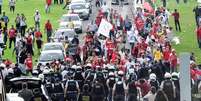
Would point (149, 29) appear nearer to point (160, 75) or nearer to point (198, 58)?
point (198, 58)

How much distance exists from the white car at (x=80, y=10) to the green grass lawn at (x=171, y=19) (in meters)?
1.07

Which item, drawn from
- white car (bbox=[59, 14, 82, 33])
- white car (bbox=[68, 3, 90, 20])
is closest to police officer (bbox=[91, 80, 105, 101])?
white car (bbox=[59, 14, 82, 33])

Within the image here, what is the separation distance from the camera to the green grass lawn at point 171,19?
4078 cm

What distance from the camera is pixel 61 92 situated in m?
20.8

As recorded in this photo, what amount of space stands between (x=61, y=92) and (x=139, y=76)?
4.42 metres

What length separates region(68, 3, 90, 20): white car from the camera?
53781mm

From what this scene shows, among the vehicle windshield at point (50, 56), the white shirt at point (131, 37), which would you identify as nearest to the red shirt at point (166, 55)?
the vehicle windshield at point (50, 56)

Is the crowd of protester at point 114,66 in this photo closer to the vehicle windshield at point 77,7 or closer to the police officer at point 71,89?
the police officer at point 71,89

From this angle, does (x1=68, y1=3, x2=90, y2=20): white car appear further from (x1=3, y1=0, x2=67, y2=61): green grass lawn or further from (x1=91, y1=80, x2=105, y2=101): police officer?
(x1=91, y1=80, x2=105, y2=101): police officer

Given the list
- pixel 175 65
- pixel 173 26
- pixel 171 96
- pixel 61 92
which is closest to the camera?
pixel 171 96

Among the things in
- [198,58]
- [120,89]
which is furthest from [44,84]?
[198,58]

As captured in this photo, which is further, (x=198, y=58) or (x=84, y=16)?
(x=84, y=16)

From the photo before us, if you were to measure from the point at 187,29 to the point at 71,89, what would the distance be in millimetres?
27997

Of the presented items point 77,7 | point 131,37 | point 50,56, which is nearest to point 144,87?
point 50,56
